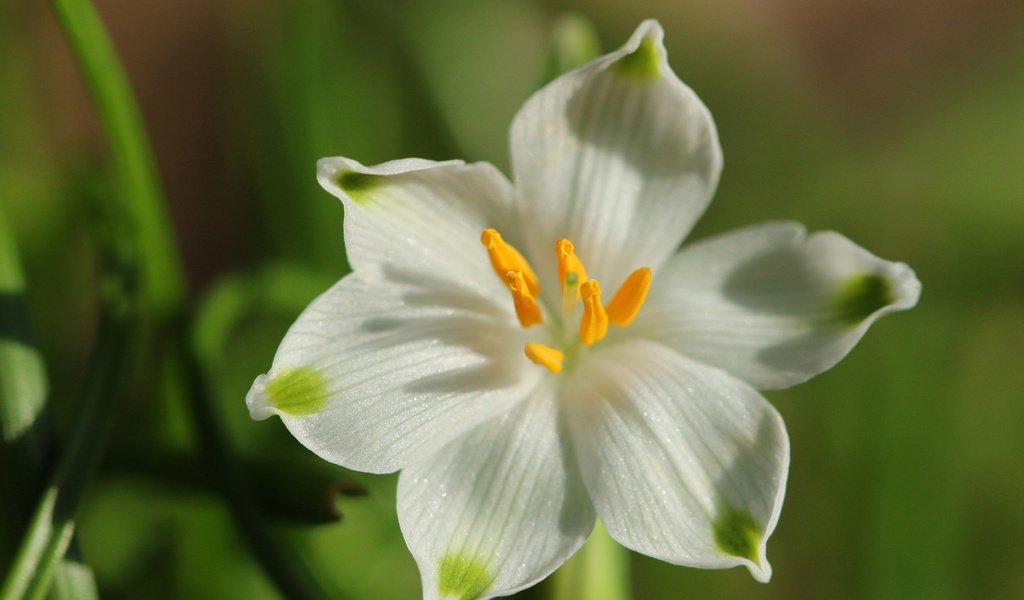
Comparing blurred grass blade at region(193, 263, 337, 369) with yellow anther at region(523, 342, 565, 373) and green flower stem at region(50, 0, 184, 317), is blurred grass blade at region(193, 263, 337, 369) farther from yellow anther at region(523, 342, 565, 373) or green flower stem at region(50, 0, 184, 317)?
yellow anther at region(523, 342, 565, 373)

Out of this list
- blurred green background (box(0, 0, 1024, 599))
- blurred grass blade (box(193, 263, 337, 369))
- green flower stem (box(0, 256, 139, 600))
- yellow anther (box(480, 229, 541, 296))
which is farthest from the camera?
blurred green background (box(0, 0, 1024, 599))

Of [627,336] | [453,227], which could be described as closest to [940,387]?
[627,336]

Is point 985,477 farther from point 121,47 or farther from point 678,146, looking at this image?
point 121,47

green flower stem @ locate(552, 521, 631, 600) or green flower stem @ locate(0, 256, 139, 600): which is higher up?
green flower stem @ locate(0, 256, 139, 600)

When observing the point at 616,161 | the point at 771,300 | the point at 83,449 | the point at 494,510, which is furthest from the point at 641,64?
the point at 83,449

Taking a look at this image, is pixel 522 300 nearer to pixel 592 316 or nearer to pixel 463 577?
pixel 592 316

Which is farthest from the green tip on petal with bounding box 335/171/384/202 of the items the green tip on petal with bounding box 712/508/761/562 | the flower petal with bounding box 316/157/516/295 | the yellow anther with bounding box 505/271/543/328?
the green tip on petal with bounding box 712/508/761/562
